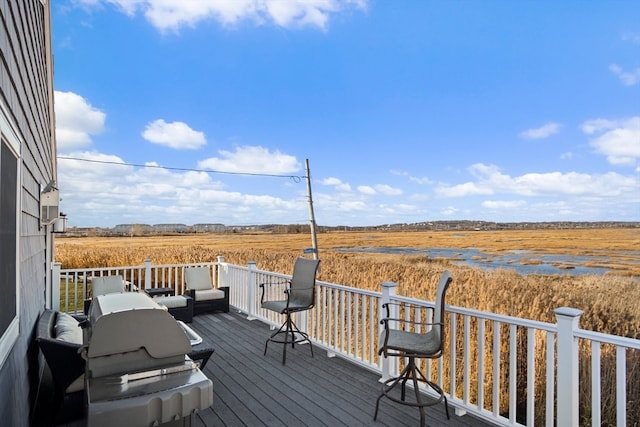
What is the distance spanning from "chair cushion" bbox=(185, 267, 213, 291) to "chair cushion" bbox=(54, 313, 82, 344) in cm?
282

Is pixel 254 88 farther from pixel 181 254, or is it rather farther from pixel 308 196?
pixel 181 254

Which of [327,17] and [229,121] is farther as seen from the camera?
[229,121]

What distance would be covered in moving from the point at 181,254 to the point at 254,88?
5.42 meters

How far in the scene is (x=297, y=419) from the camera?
285 centimetres

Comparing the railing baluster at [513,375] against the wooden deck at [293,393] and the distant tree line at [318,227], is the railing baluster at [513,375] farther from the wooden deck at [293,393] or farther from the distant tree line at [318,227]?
the distant tree line at [318,227]

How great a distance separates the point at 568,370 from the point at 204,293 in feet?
18.6

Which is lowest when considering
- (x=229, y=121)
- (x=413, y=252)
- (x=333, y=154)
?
(x=413, y=252)

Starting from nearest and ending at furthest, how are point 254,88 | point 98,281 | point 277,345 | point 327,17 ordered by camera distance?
point 277,345
point 98,281
point 327,17
point 254,88

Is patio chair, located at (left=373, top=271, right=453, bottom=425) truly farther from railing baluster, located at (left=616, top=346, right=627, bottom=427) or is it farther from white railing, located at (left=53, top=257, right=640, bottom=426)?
railing baluster, located at (left=616, top=346, right=627, bottom=427)

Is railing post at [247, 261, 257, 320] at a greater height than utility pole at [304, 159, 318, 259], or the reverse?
utility pole at [304, 159, 318, 259]

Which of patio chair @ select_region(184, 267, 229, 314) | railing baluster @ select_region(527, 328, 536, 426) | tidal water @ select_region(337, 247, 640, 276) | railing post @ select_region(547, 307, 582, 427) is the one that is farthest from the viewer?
tidal water @ select_region(337, 247, 640, 276)

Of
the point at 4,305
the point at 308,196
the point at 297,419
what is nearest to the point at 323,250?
the point at 308,196

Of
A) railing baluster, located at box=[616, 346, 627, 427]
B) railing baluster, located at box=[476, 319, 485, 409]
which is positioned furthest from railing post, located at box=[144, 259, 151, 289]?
railing baluster, located at box=[616, 346, 627, 427]

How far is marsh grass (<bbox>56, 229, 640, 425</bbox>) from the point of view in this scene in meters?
4.14
